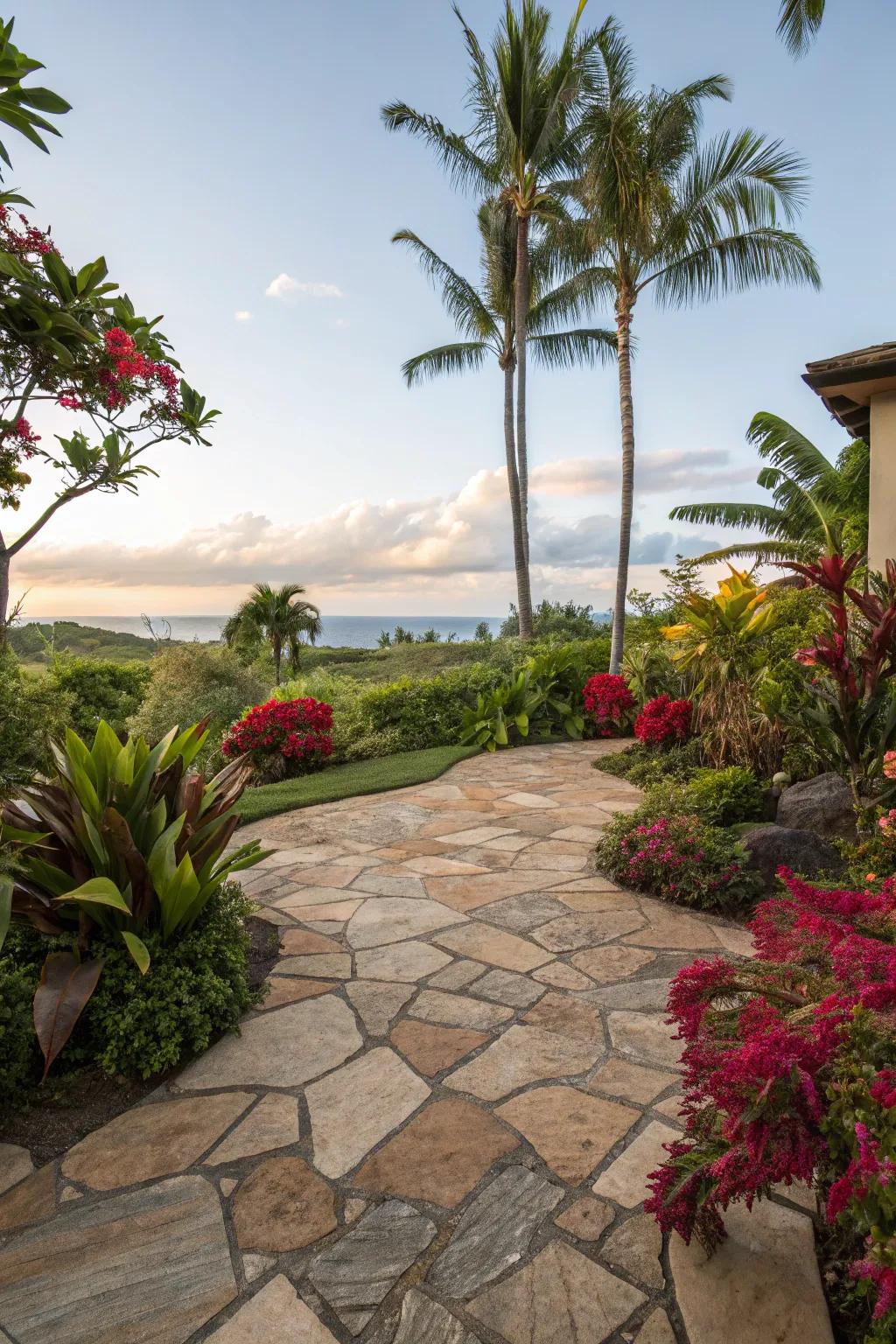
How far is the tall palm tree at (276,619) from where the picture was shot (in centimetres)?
2167

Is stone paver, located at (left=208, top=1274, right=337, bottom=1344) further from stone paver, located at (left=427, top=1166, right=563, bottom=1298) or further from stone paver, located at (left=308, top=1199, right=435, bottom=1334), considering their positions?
stone paver, located at (left=427, top=1166, right=563, bottom=1298)

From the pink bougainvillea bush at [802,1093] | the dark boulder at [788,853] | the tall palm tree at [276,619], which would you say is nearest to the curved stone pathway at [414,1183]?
the pink bougainvillea bush at [802,1093]

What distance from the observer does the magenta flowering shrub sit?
397 cm

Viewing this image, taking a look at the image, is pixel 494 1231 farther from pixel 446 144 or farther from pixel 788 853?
pixel 446 144

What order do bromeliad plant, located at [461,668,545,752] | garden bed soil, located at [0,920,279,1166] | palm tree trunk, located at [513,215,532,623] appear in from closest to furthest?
garden bed soil, located at [0,920,279,1166], bromeliad plant, located at [461,668,545,752], palm tree trunk, located at [513,215,532,623]

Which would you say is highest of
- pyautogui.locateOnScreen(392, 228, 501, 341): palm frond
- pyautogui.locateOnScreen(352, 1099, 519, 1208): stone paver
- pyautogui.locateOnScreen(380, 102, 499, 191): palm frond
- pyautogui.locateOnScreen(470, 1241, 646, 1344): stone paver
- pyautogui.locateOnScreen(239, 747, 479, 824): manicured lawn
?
pyautogui.locateOnScreen(380, 102, 499, 191): palm frond

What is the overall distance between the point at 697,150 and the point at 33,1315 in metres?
15.6

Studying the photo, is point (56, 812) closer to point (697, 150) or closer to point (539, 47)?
point (697, 150)

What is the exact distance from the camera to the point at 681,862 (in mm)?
4141

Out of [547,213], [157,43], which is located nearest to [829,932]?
[157,43]

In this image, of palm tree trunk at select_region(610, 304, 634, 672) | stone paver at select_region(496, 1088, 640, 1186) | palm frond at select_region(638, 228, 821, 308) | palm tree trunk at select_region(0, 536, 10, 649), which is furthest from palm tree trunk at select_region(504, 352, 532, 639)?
stone paver at select_region(496, 1088, 640, 1186)

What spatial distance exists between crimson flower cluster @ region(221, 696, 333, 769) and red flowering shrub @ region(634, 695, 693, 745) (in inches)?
140

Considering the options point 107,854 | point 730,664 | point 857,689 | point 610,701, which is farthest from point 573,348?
point 107,854

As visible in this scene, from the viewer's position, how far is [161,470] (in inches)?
184
